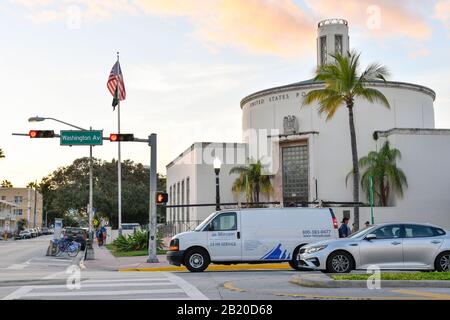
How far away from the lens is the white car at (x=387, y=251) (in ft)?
56.6

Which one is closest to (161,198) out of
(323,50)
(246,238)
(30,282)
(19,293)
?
(246,238)

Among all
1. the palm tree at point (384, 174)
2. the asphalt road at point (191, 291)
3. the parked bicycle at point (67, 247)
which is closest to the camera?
the asphalt road at point (191, 291)

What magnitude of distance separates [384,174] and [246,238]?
25159 mm

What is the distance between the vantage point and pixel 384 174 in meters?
43.5

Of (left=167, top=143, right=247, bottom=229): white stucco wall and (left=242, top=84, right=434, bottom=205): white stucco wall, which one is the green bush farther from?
(left=242, top=84, right=434, bottom=205): white stucco wall

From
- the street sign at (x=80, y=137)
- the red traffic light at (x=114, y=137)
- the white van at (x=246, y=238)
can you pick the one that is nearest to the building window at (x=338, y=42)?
the street sign at (x=80, y=137)

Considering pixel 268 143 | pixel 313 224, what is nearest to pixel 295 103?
pixel 268 143

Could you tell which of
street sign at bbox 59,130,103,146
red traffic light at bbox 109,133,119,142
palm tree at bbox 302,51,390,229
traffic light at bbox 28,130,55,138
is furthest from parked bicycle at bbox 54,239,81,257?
palm tree at bbox 302,51,390,229

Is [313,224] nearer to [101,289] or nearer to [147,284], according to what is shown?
[147,284]

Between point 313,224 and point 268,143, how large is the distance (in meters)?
28.0

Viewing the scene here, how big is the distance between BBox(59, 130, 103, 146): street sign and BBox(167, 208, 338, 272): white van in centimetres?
1117

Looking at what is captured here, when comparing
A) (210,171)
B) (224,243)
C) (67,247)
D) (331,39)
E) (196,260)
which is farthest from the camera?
(331,39)

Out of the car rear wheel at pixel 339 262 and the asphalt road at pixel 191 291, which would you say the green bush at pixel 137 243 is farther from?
the car rear wheel at pixel 339 262

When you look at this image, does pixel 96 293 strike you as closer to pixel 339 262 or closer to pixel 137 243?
pixel 339 262
